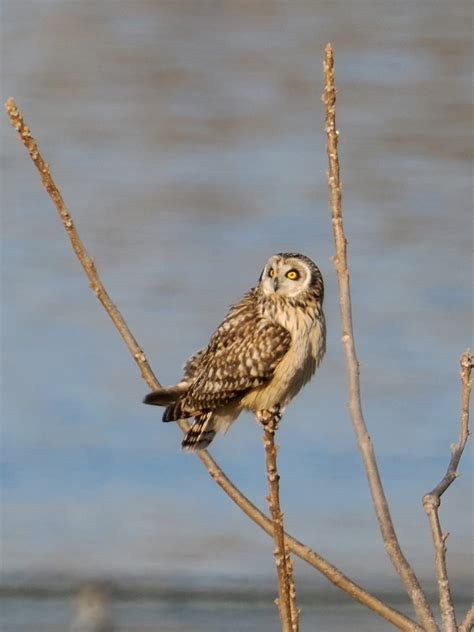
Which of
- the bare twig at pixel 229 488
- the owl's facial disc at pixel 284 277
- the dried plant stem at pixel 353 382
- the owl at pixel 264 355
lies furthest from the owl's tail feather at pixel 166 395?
the dried plant stem at pixel 353 382

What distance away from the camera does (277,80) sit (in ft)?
41.5

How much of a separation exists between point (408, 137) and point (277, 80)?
141cm

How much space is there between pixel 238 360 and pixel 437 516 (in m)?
1.29

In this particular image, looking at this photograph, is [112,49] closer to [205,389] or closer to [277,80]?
[277,80]

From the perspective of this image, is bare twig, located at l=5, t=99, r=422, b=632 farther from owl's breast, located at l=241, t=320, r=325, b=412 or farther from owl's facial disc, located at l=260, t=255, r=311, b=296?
owl's facial disc, located at l=260, t=255, r=311, b=296

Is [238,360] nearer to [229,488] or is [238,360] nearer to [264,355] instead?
[264,355]

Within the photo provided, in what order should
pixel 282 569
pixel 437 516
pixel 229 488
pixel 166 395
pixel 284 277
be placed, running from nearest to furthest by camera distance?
pixel 282 569
pixel 437 516
pixel 229 488
pixel 166 395
pixel 284 277

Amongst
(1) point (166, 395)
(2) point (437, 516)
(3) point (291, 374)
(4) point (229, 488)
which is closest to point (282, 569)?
(2) point (437, 516)

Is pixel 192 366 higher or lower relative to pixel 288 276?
lower

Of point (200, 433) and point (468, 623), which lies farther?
point (200, 433)

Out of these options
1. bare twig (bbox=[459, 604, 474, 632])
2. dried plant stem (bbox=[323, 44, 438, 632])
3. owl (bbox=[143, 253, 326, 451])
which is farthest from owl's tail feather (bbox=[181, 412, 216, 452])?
bare twig (bbox=[459, 604, 474, 632])

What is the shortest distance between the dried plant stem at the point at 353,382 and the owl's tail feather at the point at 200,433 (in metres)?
0.95

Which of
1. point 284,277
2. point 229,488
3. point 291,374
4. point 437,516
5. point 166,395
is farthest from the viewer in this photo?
point 284,277

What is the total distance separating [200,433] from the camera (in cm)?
345
